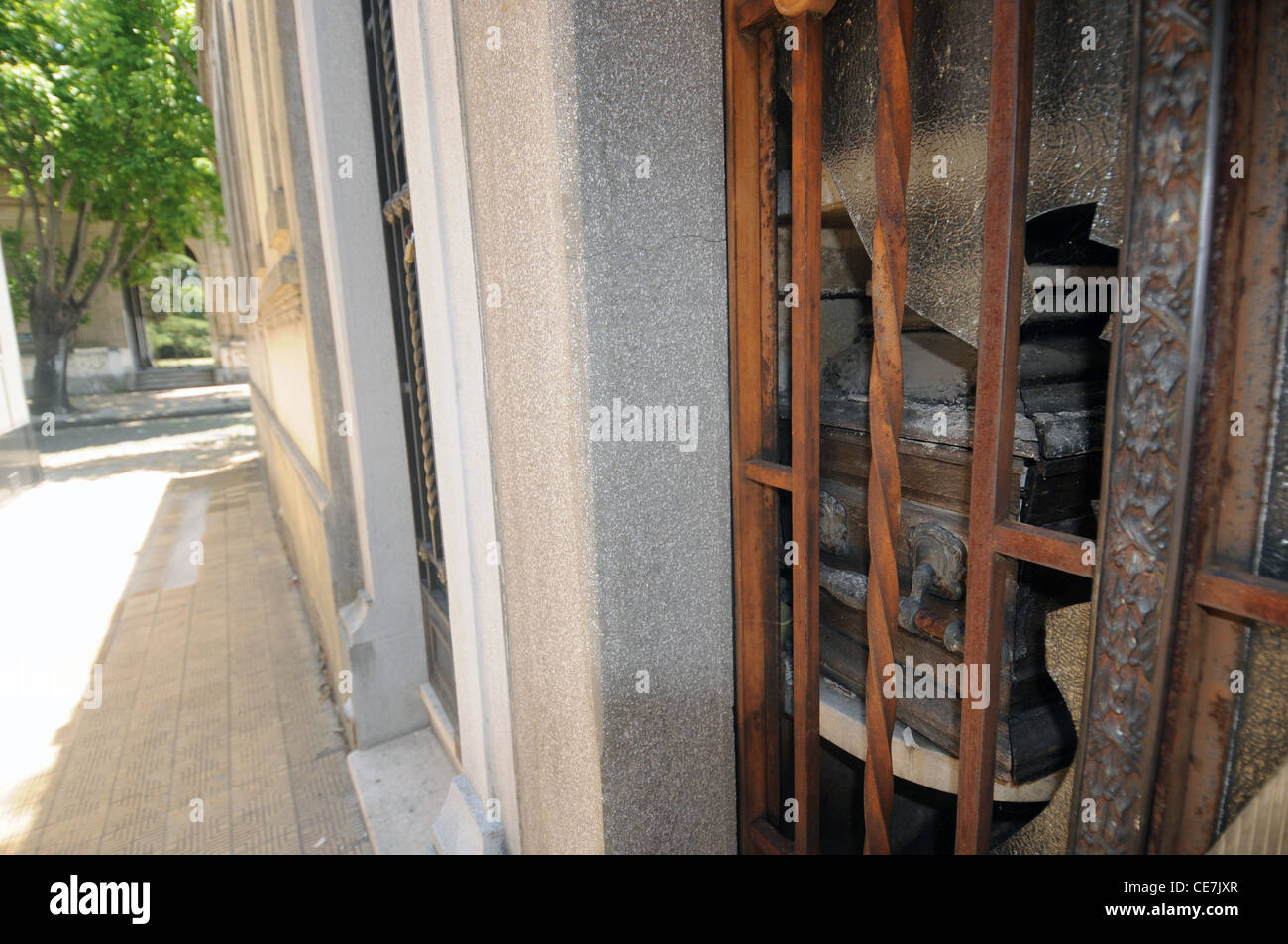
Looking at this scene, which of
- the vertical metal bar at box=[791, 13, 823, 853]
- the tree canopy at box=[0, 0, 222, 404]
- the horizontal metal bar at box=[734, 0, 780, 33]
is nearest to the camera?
the vertical metal bar at box=[791, 13, 823, 853]

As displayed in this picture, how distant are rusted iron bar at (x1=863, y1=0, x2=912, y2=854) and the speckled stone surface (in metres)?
0.42

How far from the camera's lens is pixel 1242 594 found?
2.30ft

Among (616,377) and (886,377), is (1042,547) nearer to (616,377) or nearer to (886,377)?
(886,377)

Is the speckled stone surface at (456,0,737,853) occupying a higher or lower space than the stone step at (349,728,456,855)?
higher

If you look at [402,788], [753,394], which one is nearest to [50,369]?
[402,788]

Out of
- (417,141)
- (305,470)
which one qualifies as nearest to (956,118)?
(417,141)

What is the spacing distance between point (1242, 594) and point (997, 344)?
38 centimetres

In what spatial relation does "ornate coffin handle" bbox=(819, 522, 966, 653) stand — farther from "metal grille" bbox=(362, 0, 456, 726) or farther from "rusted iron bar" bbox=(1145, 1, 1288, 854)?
"metal grille" bbox=(362, 0, 456, 726)

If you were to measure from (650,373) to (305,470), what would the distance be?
4.29 metres

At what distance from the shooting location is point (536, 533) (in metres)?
1.60

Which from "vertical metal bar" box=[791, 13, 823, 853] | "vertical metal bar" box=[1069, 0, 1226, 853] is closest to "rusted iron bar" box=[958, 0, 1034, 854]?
"vertical metal bar" box=[1069, 0, 1226, 853]

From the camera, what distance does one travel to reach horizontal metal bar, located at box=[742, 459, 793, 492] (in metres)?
1.36
